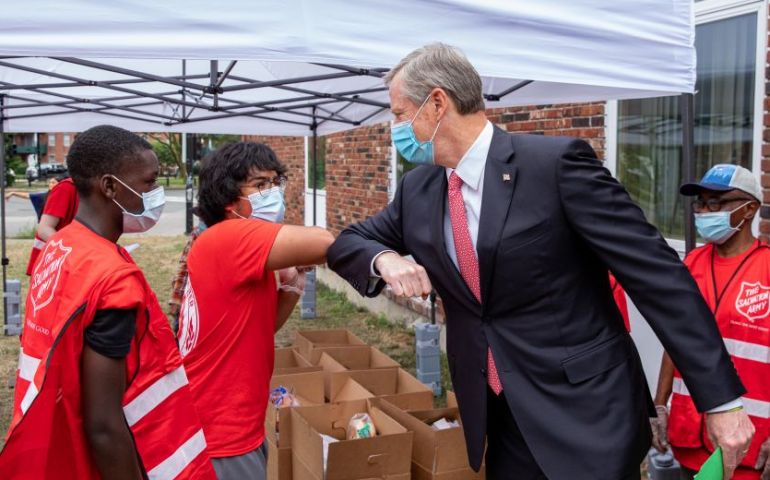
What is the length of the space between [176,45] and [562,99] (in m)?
2.49

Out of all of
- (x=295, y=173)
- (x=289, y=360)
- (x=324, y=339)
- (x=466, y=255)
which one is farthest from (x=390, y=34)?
(x=295, y=173)

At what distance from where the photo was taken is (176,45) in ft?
8.90

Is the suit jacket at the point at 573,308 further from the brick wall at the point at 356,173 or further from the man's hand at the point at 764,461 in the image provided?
the brick wall at the point at 356,173

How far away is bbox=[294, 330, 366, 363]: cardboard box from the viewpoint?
5.63 metres

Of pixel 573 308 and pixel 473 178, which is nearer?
pixel 573 308

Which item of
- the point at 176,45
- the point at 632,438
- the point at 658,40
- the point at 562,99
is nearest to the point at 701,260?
the point at 658,40

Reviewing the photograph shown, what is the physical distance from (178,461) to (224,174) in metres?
1.19

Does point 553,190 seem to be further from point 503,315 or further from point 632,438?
point 632,438

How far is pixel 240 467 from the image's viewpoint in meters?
2.63

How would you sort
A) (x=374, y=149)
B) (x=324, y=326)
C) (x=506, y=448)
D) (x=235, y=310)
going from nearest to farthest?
(x=506, y=448), (x=235, y=310), (x=324, y=326), (x=374, y=149)

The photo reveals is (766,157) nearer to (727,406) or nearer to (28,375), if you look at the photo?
(727,406)

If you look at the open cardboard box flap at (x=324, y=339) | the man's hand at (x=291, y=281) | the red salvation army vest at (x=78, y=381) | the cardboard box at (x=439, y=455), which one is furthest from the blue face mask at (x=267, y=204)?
the open cardboard box flap at (x=324, y=339)

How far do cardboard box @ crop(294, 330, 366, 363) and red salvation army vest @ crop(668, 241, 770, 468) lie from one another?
3078 mm

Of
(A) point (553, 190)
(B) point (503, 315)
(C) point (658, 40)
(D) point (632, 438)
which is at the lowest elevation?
(D) point (632, 438)
